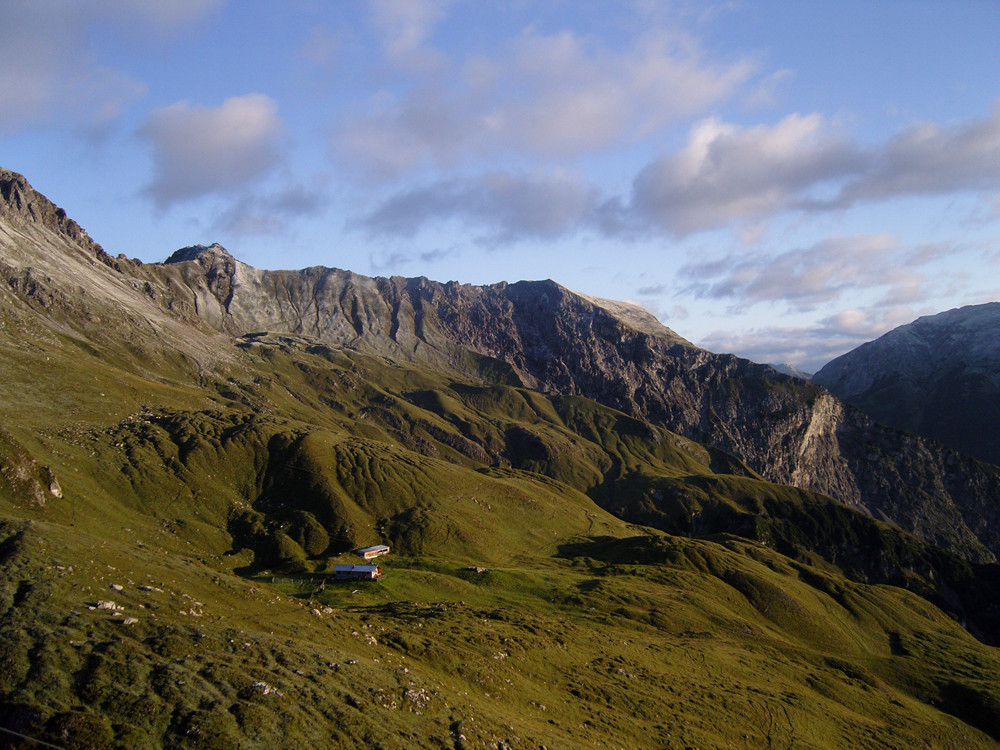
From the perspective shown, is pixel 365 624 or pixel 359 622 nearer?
pixel 365 624

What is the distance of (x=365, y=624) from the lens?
72688 millimetres

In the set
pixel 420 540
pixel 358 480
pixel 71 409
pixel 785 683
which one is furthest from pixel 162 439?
pixel 785 683

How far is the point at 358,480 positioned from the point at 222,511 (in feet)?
155

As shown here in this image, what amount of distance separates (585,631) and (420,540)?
76.4 m

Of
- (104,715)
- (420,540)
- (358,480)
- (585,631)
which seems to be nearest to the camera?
(104,715)

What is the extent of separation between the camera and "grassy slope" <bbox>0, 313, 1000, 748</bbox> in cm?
4059

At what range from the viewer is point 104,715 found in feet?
114

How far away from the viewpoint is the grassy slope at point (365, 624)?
4059cm

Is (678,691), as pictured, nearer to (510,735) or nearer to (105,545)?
(510,735)

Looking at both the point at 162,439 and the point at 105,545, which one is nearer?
the point at 105,545

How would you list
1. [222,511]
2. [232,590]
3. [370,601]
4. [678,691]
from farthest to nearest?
[222,511] → [370,601] → [678,691] → [232,590]

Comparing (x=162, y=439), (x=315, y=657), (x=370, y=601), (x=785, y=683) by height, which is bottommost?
(x=785, y=683)

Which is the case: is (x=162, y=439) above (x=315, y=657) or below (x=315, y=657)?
above

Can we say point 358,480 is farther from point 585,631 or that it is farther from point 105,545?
point 105,545
